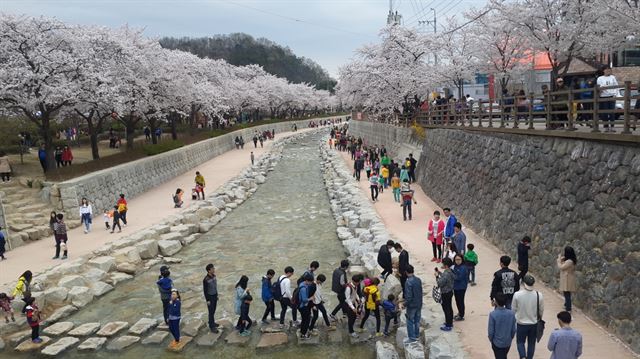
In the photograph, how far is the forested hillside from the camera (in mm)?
114025

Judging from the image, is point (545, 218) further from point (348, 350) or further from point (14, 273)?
point (14, 273)

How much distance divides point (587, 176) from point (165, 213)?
1701 cm

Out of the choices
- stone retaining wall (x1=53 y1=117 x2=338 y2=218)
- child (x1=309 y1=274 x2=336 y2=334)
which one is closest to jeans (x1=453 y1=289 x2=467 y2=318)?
child (x1=309 y1=274 x2=336 y2=334)

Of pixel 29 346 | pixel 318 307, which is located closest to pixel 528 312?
pixel 318 307

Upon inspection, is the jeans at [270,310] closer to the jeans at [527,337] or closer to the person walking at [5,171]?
the jeans at [527,337]

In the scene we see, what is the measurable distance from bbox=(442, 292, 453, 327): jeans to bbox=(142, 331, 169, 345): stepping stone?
6.00 metres

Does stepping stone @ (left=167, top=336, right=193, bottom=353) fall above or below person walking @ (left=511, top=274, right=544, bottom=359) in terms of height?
below

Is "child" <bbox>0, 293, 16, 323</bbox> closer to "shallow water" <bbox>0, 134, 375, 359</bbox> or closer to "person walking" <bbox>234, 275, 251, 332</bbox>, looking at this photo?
"shallow water" <bbox>0, 134, 375, 359</bbox>

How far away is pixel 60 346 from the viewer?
32.2ft

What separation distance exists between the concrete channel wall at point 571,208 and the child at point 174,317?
Answer: 793 cm

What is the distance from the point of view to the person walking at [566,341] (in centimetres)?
586

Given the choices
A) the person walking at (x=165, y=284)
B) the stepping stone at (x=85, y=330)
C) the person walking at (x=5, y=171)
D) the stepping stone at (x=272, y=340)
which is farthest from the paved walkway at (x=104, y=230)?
the stepping stone at (x=272, y=340)

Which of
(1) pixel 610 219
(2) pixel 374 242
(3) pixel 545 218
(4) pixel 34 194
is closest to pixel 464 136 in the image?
(2) pixel 374 242

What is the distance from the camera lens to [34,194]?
19.1m
